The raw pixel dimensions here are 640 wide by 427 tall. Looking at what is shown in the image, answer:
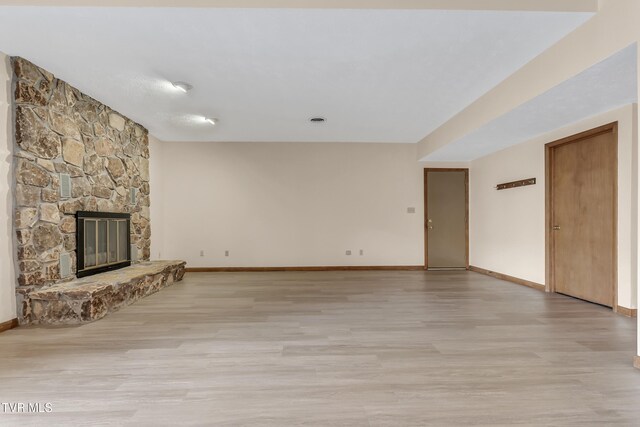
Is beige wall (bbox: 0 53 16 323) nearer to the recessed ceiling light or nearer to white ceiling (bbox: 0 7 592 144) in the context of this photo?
white ceiling (bbox: 0 7 592 144)

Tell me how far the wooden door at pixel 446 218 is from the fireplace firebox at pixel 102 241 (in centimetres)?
550

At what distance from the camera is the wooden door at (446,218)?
7.15 m

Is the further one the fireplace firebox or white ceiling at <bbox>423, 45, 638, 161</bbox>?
the fireplace firebox

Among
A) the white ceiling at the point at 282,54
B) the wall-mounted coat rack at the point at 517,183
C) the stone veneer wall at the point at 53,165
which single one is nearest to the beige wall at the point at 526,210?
the wall-mounted coat rack at the point at 517,183

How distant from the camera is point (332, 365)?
2.44 meters

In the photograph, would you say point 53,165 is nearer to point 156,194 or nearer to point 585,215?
point 156,194

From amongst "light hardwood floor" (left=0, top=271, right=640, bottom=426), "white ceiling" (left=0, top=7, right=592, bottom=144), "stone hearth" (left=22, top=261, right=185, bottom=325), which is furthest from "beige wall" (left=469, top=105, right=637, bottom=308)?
"stone hearth" (left=22, top=261, right=185, bottom=325)

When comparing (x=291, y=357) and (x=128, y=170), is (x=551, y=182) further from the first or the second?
(x=128, y=170)

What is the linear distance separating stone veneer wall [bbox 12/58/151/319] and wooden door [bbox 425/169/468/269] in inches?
223

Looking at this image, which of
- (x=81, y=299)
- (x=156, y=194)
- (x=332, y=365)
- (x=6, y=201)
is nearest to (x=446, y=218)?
(x=332, y=365)

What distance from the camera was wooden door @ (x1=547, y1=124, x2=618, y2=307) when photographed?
388 centimetres

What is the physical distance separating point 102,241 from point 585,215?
616cm

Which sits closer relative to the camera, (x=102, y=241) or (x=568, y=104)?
(x=568, y=104)

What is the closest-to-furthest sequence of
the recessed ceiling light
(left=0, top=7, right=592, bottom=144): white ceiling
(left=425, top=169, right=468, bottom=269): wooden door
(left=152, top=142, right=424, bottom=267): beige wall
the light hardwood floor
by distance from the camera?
the light hardwood floor < (left=0, top=7, right=592, bottom=144): white ceiling < the recessed ceiling light < (left=152, top=142, right=424, bottom=267): beige wall < (left=425, top=169, right=468, bottom=269): wooden door
